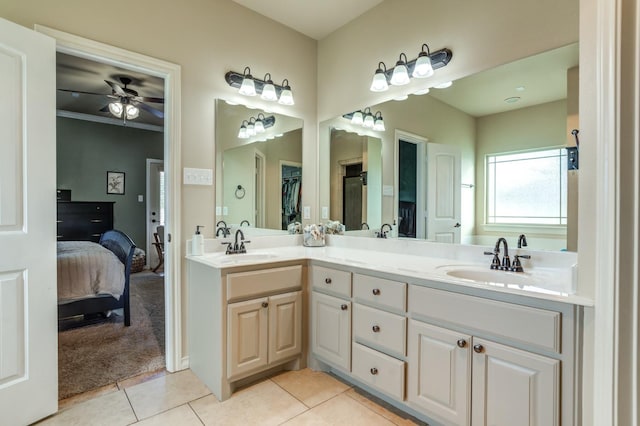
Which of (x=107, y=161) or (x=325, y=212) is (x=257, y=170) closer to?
(x=325, y=212)

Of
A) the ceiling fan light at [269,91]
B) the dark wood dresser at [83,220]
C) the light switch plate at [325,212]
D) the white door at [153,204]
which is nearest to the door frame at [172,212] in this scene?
the ceiling fan light at [269,91]

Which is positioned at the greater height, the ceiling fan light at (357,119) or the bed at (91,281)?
the ceiling fan light at (357,119)

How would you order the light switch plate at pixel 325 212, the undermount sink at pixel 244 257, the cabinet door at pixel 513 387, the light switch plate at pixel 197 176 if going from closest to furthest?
the cabinet door at pixel 513 387 → the undermount sink at pixel 244 257 → the light switch plate at pixel 197 176 → the light switch plate at pixel 325 212

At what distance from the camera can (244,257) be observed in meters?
2.24

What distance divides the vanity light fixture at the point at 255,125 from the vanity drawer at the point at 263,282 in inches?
46.1

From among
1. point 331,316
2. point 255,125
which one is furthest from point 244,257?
point 255,125

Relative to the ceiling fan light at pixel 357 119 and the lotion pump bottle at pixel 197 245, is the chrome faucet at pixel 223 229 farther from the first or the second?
the ceiling fan light at pixel 357 119

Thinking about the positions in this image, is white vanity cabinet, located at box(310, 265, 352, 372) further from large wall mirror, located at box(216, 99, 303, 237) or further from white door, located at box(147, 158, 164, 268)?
white door, located at box(147, 158, 164, 268)

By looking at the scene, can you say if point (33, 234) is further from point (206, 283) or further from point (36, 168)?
point (206, 283)

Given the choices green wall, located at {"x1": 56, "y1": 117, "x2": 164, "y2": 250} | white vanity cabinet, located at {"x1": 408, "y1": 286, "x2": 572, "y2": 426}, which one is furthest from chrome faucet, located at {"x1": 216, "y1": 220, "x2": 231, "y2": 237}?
green wall, located at {"x1": 56, "y1": 117, "x2": 164, "y2": 250}

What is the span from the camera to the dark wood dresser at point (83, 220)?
4.71 metres

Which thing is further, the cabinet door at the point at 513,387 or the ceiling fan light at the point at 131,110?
the ceiling fan light at the point at 131,110

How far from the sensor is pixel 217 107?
2.40 m

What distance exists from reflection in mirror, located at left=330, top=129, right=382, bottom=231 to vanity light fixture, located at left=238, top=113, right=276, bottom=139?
1.91 feet
